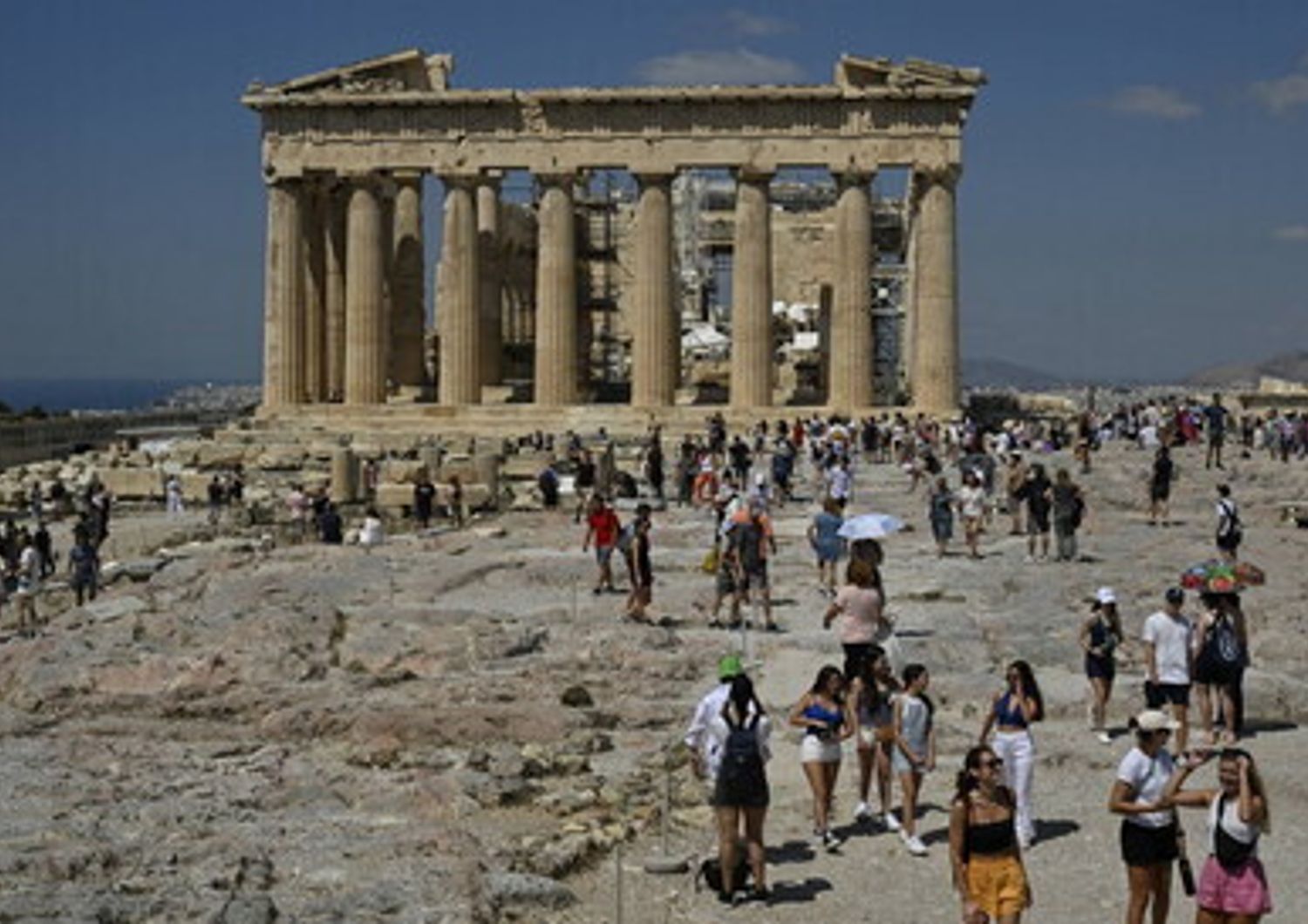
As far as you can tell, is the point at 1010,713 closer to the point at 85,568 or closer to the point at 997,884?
the point at 997,884

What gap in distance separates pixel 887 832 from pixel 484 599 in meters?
12.0

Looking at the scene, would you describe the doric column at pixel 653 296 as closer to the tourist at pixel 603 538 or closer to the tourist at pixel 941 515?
the tourist at pixel 941 515

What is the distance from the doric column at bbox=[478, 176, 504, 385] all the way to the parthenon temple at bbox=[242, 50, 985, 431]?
143 mm

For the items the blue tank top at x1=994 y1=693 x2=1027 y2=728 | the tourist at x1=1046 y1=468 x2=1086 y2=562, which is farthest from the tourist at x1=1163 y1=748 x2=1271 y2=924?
the tourist at x1=1046 y1=468 x2=1086 y2=562

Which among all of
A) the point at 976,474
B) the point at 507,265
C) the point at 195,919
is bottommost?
the point at 195,919

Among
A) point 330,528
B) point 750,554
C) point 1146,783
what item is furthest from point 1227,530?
point 1146,783

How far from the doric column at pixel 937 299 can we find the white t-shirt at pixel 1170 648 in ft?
129

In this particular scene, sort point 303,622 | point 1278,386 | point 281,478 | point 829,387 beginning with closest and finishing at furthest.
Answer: point 303,622 → point 281,478 → point 829,387 → point 1278,386

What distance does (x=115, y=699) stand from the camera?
21.9 m

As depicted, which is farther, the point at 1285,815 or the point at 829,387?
the point at 829,387

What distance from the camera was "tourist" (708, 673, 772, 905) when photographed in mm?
14039

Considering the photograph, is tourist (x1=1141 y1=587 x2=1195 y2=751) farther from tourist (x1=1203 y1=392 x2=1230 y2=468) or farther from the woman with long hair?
tourist (x1=1203 y1=392 x2=1230 y2=468)

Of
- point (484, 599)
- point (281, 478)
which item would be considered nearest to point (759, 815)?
point (484, 599)

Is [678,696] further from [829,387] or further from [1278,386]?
[1278,386]
